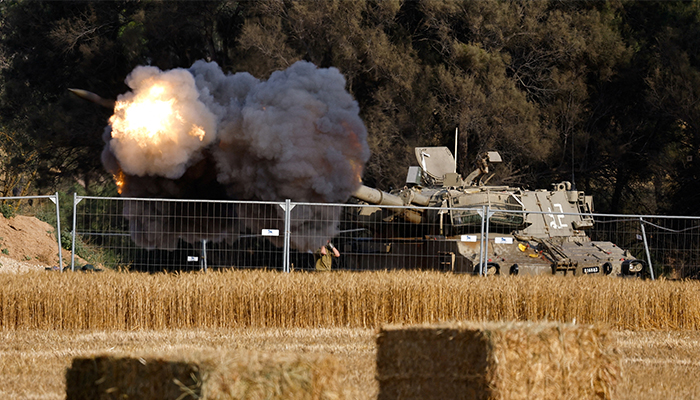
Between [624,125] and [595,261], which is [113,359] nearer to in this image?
[595,261]

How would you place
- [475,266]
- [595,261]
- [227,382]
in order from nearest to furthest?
[227,382]
[475,266]
[595,261]

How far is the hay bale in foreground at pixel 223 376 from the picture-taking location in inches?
189

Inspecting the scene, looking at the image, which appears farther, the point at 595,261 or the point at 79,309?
the point at 595,261

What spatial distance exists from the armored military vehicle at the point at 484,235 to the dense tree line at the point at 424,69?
11121 millimetres

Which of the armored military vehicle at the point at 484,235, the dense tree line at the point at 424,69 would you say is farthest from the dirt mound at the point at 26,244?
the armored military vehicle at the point at 484,235

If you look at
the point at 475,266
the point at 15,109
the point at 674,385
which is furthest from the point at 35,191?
the point at 674,385

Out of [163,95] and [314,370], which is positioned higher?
[163,95]

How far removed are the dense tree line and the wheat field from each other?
1853cm

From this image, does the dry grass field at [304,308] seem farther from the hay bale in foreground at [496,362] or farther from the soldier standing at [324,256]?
the soldier standing at [324,256]

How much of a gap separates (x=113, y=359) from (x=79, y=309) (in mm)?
6336

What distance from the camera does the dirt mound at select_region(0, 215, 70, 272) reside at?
21.8 meters

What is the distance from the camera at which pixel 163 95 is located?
17156mm

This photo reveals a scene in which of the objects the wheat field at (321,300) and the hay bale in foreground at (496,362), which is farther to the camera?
the wheat field at (321,300)

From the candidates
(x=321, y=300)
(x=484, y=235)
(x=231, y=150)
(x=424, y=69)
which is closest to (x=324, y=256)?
(x=231, y=150)
